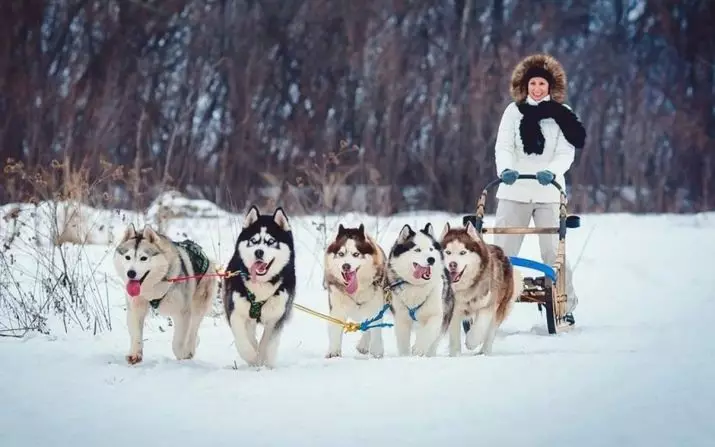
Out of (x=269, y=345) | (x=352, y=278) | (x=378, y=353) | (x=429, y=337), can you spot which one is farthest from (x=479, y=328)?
(x=269, y=345)

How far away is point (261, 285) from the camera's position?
4.39 meters

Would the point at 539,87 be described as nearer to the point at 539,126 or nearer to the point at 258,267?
the point at 539,126

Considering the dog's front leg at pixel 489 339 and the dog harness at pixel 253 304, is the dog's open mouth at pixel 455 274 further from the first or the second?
the dog harness at pixel 253 304

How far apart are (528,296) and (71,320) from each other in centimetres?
280

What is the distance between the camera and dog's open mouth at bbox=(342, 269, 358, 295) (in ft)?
15.3

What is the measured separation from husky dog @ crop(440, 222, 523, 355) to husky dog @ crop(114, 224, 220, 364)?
1.31 metres

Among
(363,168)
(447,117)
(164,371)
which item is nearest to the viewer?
(164,371)

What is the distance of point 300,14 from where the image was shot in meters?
16.1

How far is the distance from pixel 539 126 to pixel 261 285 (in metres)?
2.54

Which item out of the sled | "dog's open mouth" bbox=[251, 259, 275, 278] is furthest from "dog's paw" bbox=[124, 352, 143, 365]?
the sled

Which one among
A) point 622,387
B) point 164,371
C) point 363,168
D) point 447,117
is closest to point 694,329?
point 622,387

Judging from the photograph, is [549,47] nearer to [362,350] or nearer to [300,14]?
[300,14]

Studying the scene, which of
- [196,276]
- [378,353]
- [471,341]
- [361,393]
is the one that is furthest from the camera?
[471,341]

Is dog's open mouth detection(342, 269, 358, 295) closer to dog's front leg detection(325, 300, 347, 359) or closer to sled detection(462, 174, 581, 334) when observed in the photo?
dog's front leg detection(325, 300, 347, 359)
